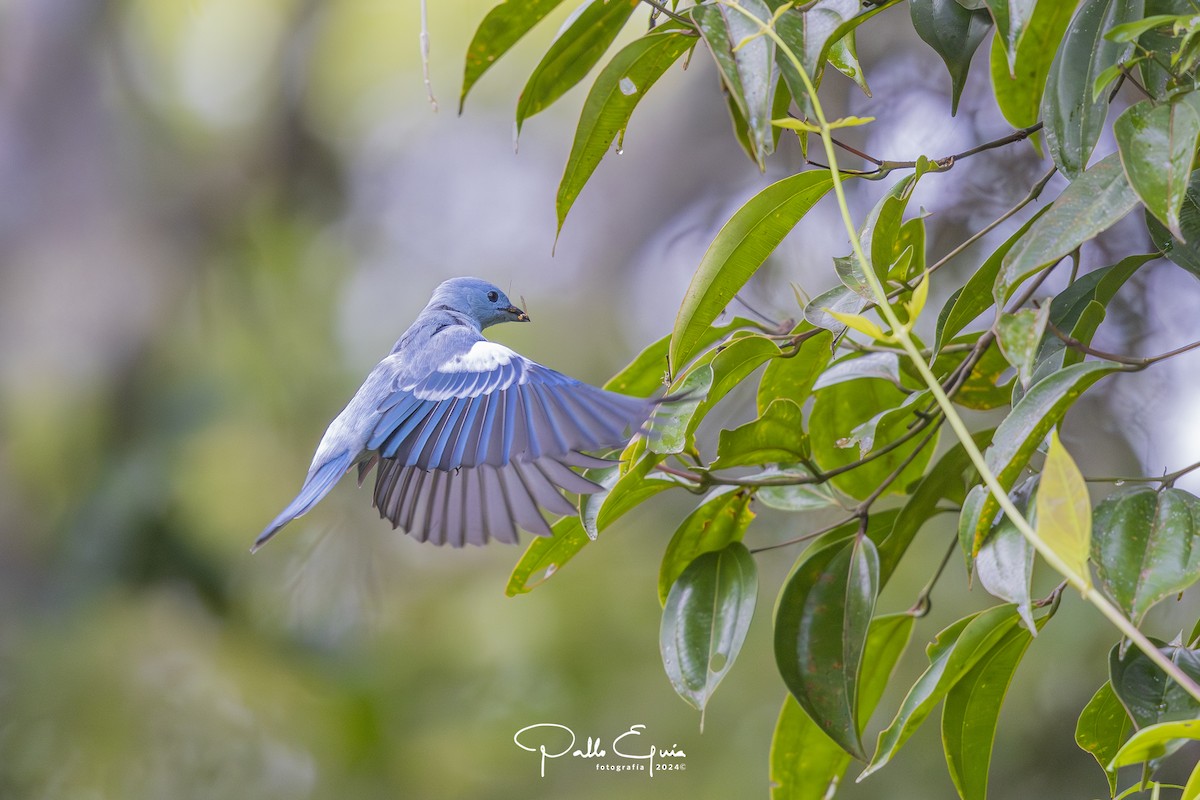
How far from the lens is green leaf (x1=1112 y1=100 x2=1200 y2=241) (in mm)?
548

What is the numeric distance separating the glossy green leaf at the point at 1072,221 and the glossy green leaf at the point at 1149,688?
0.23 metres

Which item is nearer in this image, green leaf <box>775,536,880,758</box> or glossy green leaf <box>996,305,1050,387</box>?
glossy green leaf <box>996,305,1050,387</box>

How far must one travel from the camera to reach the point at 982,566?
0.65m

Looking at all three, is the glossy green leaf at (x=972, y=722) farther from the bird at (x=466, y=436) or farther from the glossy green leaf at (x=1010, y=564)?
the bird at (x=466, y=436)

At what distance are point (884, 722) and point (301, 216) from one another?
176 centimetres

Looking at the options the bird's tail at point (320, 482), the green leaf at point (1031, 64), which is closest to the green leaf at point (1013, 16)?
the green leaf at point (1031, 64)

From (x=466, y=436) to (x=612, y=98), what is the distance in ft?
1.17

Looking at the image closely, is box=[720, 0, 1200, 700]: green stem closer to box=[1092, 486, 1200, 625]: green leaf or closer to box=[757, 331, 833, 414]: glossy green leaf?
box=[1092, 486, 1200, 625]: green leaf

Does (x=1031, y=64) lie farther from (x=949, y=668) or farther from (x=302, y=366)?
(x=302, y=366)

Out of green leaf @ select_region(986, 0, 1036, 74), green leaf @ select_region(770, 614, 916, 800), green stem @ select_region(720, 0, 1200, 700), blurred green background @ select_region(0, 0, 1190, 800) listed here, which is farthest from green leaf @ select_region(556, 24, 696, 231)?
blurred green background @ select_region(0, 0, 1190, 800)

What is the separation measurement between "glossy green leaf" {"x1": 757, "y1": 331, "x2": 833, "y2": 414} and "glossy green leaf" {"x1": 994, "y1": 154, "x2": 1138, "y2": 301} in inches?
12.4

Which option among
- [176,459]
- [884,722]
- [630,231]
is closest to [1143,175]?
[884,722]

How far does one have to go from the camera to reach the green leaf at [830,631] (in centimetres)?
76

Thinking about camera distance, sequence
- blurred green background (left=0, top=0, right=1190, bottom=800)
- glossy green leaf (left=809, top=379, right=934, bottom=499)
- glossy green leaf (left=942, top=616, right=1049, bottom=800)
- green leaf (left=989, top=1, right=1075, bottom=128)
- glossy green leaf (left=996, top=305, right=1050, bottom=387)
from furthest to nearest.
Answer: blurred green background (left=0, top=0, right=1190, bottom=800)
glossy green leaf (left=809, top=379, right=934, bottom=499)
glossy green leaf (left=942, top=616, right=1049, bottom=800)
green leaf (left=989, top=1, right=1075, bottom=128)
glossy green leaf (left=996, top=305, right=1050, bottom=387)
